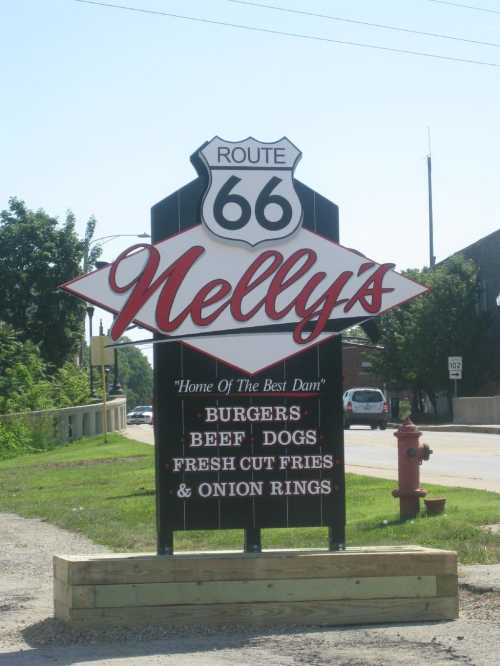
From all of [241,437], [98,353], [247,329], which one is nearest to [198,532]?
[241,437]

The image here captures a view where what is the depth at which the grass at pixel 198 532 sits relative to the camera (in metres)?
11.3

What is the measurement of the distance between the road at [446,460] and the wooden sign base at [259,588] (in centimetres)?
836

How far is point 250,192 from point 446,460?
15145 mm

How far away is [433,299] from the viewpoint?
55656 mm

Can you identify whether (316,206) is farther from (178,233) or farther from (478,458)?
(478,458)

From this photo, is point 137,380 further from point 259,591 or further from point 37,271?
point 259,591

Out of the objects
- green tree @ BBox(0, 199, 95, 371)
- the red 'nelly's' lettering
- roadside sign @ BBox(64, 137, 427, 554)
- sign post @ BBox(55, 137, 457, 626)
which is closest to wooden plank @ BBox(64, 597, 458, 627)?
sign post @ BBox(55, 137, 457, 626)

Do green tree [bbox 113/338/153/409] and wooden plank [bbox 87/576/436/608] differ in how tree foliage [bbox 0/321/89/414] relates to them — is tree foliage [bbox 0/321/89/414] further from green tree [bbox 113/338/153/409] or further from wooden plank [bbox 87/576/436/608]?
green tree [bbox 113/338/153/409]

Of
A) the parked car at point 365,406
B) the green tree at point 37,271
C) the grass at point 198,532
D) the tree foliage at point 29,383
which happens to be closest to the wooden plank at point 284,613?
the grass at point 198,532

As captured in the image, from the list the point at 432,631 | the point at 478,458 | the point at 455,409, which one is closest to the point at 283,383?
the point at 432,631

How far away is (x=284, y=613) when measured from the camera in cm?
767

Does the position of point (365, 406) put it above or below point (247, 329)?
below

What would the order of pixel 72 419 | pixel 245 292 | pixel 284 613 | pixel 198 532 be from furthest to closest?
pixel 72 419
pixel 198 532
pixel 245 292
pixel 284 613

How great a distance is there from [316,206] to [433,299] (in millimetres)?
47658
